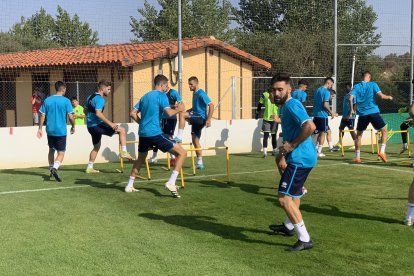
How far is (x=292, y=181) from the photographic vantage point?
17.6ft

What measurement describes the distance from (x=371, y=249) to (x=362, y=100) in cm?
675

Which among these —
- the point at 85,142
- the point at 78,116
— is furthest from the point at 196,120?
the point at 78,116

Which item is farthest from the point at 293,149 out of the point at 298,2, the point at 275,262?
the point at 298,2

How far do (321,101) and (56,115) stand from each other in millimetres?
6850

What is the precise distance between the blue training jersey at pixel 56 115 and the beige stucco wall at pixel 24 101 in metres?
12.4

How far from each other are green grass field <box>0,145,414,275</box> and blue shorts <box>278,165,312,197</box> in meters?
0.64

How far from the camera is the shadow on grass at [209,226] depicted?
19.7 feet

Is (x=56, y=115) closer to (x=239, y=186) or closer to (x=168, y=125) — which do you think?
(x=168, y=125)

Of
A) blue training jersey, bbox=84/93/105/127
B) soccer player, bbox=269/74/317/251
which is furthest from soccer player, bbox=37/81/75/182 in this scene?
soccer player, bbox=269/74/317/251

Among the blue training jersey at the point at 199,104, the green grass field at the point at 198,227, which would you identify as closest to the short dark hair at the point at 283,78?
the green grass field at the point at 198,227

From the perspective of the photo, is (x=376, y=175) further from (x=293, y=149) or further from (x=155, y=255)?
(x=155, y=255)

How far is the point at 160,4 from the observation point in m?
17.1

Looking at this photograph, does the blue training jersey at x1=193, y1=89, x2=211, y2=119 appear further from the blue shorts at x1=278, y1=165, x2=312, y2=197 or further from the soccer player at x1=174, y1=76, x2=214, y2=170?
the blue shorts at x1=278, y1=165, x2=312, y2=197

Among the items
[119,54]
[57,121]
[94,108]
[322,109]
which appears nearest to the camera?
[57,121]
